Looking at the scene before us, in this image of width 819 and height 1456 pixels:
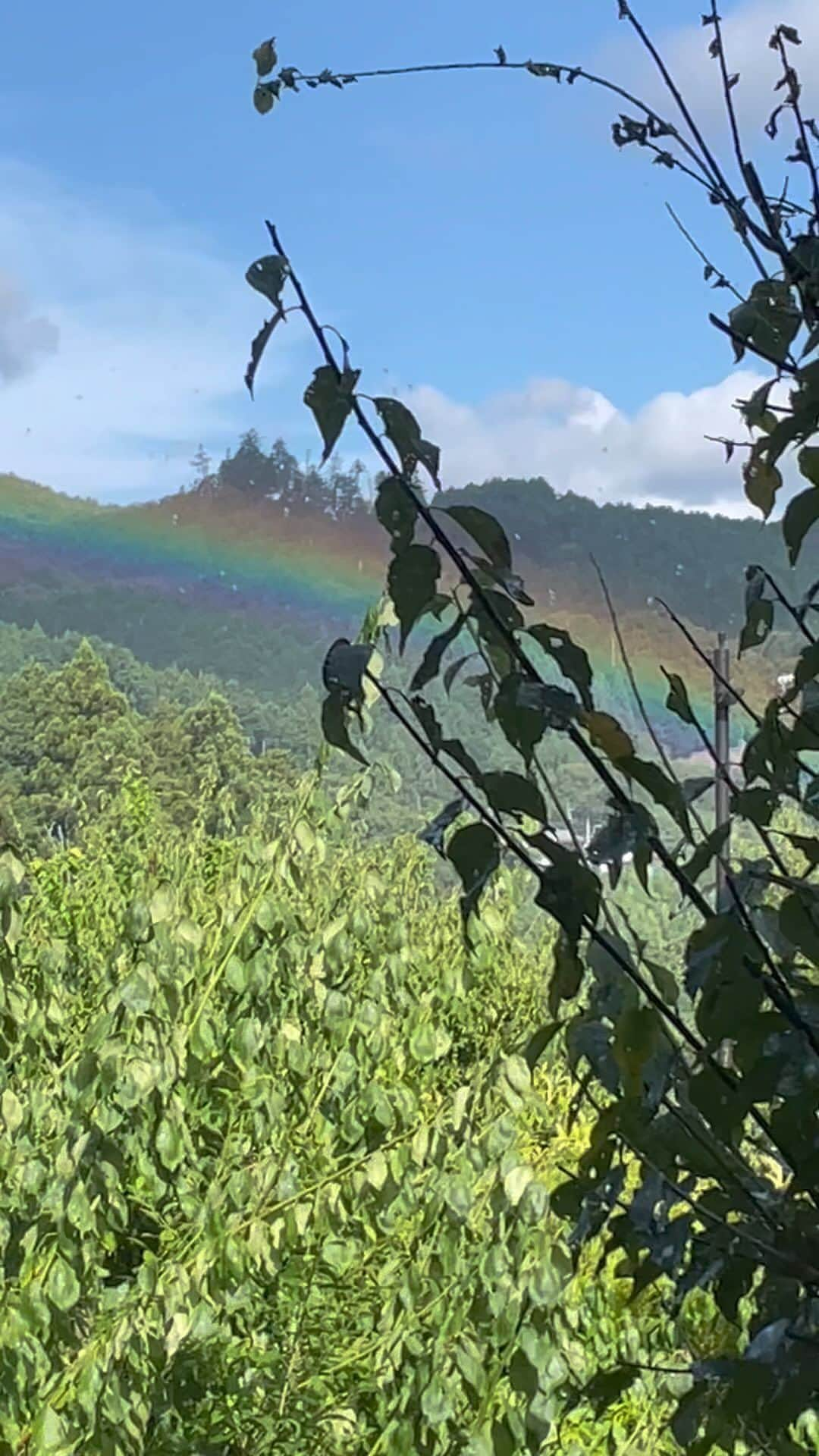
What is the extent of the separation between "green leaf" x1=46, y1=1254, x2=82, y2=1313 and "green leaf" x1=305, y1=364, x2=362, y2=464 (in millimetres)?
1044

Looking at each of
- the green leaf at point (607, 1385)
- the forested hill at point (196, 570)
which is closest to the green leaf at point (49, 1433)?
the green leaf at point (607, 1385)

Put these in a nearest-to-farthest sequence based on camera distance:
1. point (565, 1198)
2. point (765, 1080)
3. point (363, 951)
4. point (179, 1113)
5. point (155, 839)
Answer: point (765, 1080) < point (565, 1198) < point (179, 1113) < point (363, 951) < point (155, 839)

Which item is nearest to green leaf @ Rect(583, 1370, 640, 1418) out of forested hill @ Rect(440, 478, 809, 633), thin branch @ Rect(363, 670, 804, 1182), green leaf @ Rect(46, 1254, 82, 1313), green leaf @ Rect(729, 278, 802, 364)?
thin branch @ Rect(363, 670, 804, 1182)

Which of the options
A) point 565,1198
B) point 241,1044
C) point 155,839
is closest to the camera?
point 565,1198

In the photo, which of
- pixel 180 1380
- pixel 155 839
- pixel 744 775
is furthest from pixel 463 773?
pixel 155 839

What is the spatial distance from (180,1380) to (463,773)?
126 centimetres

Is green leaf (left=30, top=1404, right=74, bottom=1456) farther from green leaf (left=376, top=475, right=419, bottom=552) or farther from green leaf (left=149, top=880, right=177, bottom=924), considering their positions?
green leaf (left=376, top=475, right=419, bottom=552)

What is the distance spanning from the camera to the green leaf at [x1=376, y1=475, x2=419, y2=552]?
57cm

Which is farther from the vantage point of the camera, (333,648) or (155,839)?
(155,839)

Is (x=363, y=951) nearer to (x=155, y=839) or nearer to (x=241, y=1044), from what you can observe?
(x=241, y=1044)

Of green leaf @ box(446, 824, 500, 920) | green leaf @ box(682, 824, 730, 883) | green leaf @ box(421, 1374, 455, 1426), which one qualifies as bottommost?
green leaf @ box(421, 1374, 455, 1426)

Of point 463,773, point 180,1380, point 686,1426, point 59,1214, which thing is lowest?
point 180,1380

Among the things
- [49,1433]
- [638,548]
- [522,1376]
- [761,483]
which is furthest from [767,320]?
[638,548]

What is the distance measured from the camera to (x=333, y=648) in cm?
56
